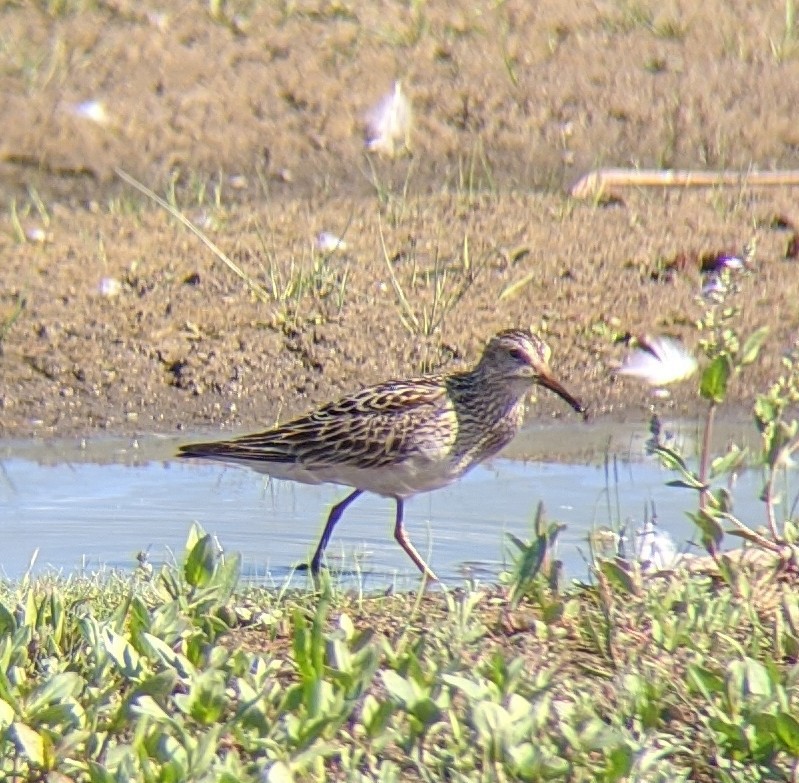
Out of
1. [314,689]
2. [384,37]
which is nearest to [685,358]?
[384,37]

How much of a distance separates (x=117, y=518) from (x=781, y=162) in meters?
5.29

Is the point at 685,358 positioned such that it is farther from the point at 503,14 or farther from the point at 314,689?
the point at 314,689

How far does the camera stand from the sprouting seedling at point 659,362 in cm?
862

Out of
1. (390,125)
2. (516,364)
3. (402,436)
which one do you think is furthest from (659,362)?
(390,125)

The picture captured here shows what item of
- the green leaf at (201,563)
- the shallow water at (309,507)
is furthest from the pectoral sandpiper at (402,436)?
the green leaf at (201,563)

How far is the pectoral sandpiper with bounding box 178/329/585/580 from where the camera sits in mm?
6590

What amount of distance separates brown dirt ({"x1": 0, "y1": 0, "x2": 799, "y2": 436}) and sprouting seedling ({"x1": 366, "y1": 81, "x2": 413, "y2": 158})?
0.21 feet

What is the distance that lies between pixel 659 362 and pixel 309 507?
80.9 inches

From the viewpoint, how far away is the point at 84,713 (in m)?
4.21

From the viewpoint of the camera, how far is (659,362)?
872 centimetres

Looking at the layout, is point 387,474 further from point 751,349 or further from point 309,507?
point 751,349

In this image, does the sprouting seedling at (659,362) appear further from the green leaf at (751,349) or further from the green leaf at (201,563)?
the green leaf at (201,563)

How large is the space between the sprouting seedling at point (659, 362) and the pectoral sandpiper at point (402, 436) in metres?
1.81

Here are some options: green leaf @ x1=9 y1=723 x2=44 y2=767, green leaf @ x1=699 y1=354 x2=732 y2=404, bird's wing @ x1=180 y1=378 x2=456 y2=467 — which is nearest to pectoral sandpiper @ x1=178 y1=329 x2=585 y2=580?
bird's wing @ x1=180 y1=378 x2=456 y2=467
